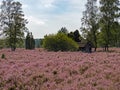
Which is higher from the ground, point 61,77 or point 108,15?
point 108,15

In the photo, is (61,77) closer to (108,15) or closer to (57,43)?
(57,43)

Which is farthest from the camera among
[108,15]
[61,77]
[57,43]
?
[108,15]

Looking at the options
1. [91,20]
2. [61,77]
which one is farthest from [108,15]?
[61,77]

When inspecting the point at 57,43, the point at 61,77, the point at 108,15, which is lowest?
the point at 61,77

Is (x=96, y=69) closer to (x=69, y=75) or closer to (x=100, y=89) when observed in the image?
(x=69, y=75)

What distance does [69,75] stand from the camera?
1897cm

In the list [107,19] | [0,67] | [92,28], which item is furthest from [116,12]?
[0,67]

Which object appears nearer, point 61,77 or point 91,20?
point 61,77

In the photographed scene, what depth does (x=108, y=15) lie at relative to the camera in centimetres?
7425

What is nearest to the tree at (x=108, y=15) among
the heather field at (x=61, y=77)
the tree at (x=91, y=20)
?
the tree at (x=91, y=20)

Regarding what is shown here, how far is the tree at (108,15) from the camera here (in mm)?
73688

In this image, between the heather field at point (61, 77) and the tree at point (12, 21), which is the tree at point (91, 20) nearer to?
the tree at point (12, 21)

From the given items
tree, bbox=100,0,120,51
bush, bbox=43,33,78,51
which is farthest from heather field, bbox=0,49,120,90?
tree, bbox=100,0,120,51

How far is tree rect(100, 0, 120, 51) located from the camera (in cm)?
7369
